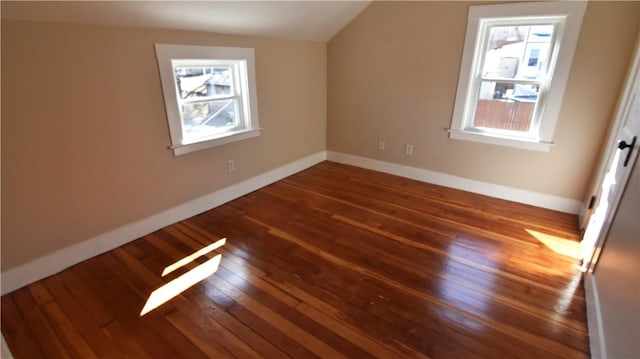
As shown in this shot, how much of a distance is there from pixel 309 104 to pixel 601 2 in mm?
3009

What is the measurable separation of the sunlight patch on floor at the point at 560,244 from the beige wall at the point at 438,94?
2.33 feet

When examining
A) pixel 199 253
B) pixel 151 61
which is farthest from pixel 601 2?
pixel 199 253

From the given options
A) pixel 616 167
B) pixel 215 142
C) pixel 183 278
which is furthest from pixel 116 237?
pixel 616 167

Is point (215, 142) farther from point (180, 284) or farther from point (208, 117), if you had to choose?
point (180, 284)

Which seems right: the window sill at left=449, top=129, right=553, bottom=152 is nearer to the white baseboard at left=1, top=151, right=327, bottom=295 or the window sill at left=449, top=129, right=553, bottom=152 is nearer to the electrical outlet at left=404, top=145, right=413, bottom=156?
the electrical outlet at left=404, top=145, right=413, bottom=156

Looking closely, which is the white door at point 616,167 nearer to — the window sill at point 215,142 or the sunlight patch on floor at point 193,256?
the sunlight patch on floor at point 193,256

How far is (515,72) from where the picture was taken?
122 inches

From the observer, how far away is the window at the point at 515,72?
9.11ft

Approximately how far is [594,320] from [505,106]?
2270mm

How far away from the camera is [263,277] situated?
2.14m

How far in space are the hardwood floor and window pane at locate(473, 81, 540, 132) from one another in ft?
3.18

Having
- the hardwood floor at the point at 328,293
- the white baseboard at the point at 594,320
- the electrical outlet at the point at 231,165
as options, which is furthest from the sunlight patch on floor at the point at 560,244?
the electrical outlet at the point at 231,165

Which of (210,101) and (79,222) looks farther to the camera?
(210,101)

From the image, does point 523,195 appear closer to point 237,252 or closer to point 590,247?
point 590,247
